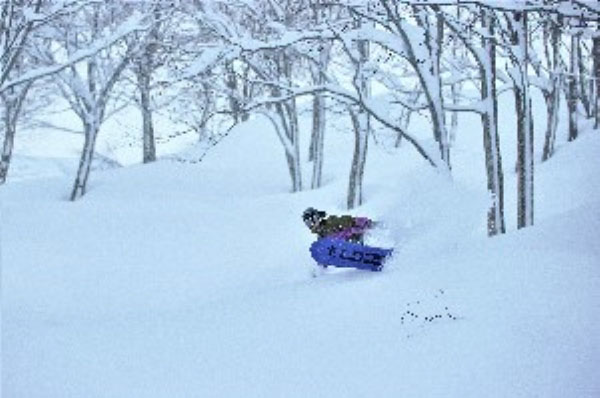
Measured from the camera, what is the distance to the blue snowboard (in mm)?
9000

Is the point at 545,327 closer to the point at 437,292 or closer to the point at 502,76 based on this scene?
the point at 437,292

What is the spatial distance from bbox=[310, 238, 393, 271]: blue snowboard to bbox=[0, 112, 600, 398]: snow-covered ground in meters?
0.18

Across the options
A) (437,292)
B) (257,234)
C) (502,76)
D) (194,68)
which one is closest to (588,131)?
(502,76)

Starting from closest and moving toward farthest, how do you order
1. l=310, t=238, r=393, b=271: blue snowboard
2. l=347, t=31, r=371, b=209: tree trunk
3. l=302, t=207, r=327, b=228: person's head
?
l=310, t=238, r=393, b=271: blue snowboard
l=302, t=207, r=327, b=228: person's head
l=347, t=31, r=371, b=209: tree trunk

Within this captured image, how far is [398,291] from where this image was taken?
283 inches

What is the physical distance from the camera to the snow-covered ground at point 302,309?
5.09 m

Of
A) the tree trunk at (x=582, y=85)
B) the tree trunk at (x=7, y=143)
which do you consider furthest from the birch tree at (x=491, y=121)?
the tree trunk at (x=7, y=143)

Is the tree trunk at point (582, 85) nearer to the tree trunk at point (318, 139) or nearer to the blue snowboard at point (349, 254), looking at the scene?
the tree trunk at point (318, 139)

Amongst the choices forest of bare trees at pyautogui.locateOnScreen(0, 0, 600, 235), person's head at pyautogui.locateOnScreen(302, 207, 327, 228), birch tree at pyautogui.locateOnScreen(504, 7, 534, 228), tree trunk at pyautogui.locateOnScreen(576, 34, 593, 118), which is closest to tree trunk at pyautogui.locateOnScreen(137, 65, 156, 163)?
forest of bare trees at pyautogui.locateOnScreen(0, 0, 600, 235)

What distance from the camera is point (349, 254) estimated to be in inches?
356

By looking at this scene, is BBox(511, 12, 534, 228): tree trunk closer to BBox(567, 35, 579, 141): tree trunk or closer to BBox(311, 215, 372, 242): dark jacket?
BBox(311, 215, 372, 242): dark jacket

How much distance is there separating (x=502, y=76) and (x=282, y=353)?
810 centimetres

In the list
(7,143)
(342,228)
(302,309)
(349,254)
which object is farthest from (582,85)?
(7,143)

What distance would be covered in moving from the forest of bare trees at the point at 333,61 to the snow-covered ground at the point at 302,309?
1167 mm
